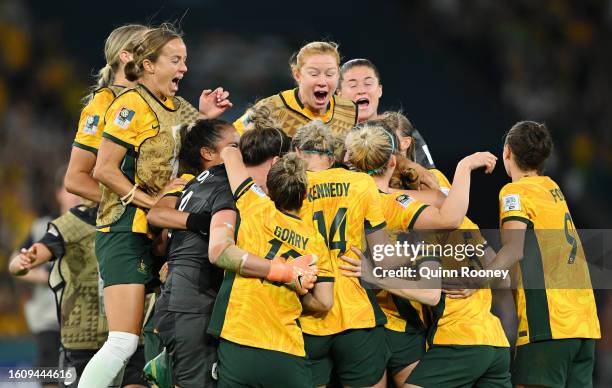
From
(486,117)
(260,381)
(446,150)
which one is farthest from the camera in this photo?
(486,117)

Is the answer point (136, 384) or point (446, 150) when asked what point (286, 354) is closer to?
point (136, 384)

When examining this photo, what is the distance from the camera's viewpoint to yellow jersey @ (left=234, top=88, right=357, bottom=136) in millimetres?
5848

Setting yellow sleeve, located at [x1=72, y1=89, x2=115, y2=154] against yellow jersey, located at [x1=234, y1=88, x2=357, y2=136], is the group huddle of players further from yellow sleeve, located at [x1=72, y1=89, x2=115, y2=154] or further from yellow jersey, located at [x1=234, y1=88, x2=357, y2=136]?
yellow jersey, located at [x1=234, y1=88, x2=357, y2=136]

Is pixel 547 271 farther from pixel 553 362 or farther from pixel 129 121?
pixel 129 121

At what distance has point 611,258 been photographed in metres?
5.73

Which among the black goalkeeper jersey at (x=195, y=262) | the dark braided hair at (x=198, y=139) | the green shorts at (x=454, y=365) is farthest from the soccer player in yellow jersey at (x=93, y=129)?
the green shorts at (x=454, y=365)

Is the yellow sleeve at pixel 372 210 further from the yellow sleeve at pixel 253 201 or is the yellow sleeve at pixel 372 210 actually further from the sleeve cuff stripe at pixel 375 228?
the yellow sleeve at pixel 253 201

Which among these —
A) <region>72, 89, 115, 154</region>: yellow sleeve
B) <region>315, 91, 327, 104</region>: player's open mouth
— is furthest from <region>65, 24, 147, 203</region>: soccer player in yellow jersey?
<region>315, 91, 327, 104</region>: player's open mouth

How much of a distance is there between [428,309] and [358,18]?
896 centimetres

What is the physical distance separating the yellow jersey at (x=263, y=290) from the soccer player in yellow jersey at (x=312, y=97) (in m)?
1.43

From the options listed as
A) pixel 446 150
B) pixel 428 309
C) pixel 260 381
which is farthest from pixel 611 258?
pixel 446 150

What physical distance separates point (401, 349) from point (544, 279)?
2.85 ft

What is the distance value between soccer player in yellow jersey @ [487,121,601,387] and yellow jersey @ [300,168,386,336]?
768 mm

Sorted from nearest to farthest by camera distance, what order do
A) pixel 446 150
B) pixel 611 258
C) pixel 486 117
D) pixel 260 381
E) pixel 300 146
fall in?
pixel 260 381
pixel 300 146
pixel 611 258
pixel 446 150
pixel 486 117
